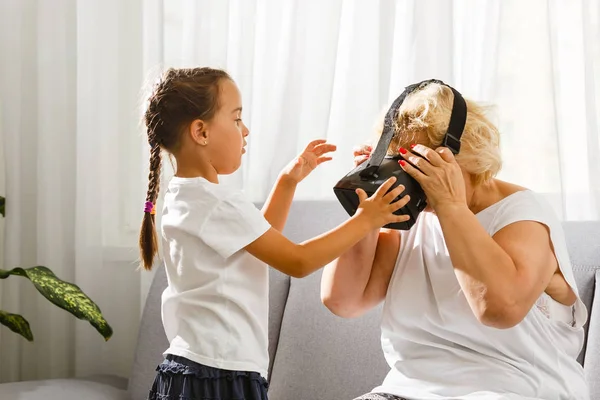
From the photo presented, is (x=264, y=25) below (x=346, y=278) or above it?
above

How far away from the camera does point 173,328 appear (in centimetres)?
155

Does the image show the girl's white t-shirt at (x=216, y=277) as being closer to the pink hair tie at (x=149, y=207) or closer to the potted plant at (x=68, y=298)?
the pink hair tie at (x=149, y=207)

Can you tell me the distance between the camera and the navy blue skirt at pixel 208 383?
1464mm

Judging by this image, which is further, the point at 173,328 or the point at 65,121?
the point at 65,121

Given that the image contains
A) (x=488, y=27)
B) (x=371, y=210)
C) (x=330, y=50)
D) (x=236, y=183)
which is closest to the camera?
(x=371, y=210)

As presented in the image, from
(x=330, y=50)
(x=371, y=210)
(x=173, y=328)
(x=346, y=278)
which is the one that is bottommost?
(x=173, y=328)

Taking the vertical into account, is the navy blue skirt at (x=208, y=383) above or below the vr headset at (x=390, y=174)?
below

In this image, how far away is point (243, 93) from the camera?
251cm

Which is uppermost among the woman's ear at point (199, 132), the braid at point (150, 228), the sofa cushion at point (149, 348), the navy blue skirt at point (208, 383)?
the woman's ear at point (199, 132)

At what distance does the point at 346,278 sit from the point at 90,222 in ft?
4.60

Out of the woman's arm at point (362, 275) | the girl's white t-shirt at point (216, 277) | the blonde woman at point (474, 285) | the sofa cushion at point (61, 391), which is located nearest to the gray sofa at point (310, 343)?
the sofa cushion at point (61, 391)

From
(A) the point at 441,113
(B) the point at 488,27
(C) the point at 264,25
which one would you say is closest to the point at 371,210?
(A) the point at 441,113

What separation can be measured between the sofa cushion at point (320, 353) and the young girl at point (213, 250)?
455 millimetres

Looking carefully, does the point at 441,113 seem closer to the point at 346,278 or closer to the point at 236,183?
the point at 346,278
